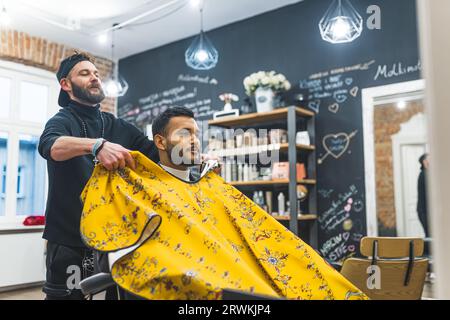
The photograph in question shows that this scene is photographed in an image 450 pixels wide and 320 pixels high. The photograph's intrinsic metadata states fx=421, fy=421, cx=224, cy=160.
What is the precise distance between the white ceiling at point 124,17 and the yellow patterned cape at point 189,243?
3158 millimetres

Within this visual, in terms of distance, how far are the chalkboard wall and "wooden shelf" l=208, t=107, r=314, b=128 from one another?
30 centimetres

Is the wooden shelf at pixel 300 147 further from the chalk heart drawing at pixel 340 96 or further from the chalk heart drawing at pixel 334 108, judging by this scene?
the chalk heart drawing at pixel 340 96

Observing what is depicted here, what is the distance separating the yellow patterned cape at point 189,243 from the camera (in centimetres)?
126

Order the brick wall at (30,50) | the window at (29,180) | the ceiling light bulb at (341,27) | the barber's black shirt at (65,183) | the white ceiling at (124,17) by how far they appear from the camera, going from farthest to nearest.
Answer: the window at (29,180), the brick wall at (30,50), the white ceiling at (124,17), the ceiling light bulb at (341,27), the barber's black shirt at (65,183)

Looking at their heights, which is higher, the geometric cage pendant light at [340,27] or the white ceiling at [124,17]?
the white ceiling at [124,17]

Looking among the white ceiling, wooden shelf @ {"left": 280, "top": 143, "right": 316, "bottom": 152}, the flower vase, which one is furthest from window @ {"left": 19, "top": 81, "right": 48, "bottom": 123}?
wooden shelf @ {"left": 280, "top": 143, "right": 316, "bottom": 152}

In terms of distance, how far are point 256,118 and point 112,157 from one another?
8.70 ft

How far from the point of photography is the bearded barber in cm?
165

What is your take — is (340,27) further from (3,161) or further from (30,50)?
(3,161)

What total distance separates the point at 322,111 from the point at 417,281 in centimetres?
216

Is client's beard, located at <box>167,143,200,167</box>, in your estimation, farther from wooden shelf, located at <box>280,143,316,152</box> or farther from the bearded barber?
wooden shelf, located at <box>280,143,316,152</box>

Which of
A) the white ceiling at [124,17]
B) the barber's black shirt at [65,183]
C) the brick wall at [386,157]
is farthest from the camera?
the white ceiling at [124,17]

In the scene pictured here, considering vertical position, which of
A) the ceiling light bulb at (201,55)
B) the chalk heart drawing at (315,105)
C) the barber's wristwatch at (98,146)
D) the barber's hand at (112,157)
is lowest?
the barber's hand at (112,157)

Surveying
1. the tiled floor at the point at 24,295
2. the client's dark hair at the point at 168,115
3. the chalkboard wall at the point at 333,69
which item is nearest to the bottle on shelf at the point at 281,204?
the chalkboard wall at the point at 333,69
